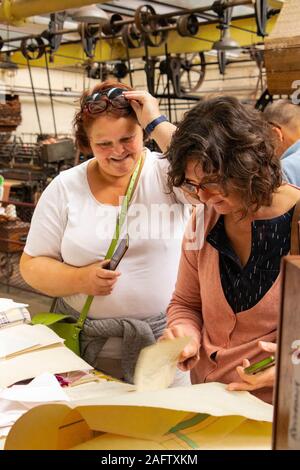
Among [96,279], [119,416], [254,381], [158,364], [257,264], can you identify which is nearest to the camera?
[119,416]

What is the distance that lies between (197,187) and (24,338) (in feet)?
2.47

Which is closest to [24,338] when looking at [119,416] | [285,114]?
[119,416]

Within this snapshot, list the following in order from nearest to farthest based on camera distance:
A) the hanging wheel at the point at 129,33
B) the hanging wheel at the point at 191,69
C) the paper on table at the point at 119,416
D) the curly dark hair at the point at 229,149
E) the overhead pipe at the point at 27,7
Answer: the paper on table at the point at 119,416, the curly dark hair at the point at 229,149, the overhead pipe at the point at 27,7, the hanging wheel at the point at 129,33, the hanging wheel at the point at 191,69

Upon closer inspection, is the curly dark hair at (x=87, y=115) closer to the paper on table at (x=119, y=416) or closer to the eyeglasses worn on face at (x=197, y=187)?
the eyeglasses worn on face at (x=197, y=187)

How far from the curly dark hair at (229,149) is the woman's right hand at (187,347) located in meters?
0.34

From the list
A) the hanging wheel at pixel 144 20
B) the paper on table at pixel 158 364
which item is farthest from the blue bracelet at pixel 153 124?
the hanging wheel at pixel 144 20

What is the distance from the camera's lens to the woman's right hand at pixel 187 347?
48.8 inches

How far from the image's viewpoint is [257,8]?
330 cm

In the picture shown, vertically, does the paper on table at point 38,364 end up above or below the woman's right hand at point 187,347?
below

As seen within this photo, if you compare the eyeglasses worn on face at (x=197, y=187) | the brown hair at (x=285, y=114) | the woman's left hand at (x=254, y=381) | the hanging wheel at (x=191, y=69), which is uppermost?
the hanging wheel at (x=191, y=69)

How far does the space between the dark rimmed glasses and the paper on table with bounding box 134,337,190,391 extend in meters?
0.77

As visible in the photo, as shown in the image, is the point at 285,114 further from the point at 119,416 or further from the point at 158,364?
the point at 119,416

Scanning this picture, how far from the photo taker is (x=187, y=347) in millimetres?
1242

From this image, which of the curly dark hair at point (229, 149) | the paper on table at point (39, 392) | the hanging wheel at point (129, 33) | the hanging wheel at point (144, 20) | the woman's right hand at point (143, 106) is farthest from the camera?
the hanging wheel at point (129, 33)
